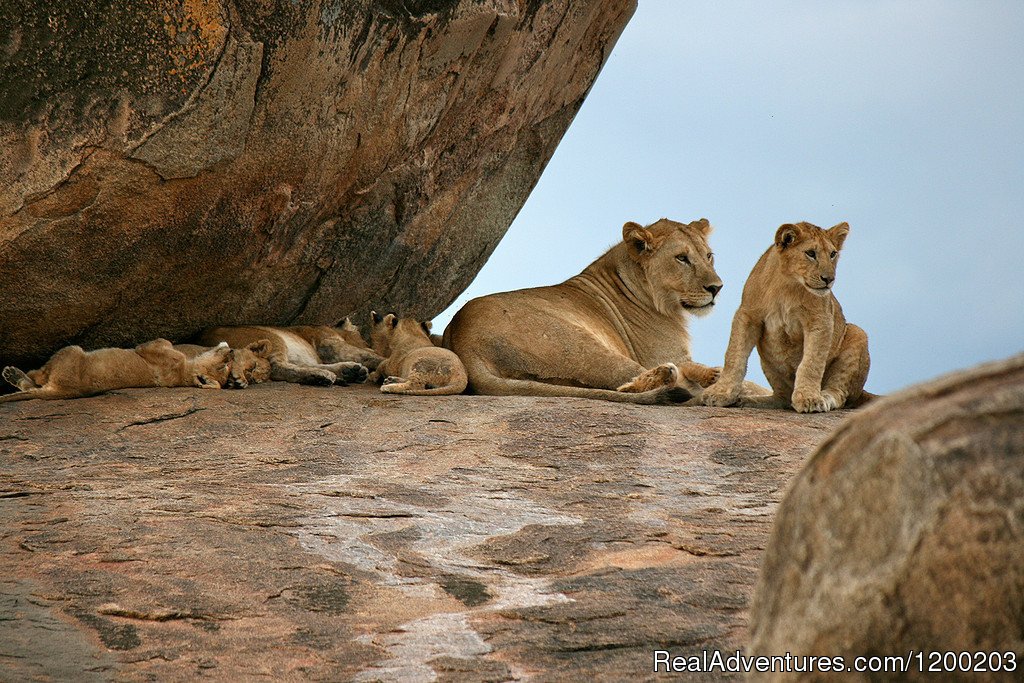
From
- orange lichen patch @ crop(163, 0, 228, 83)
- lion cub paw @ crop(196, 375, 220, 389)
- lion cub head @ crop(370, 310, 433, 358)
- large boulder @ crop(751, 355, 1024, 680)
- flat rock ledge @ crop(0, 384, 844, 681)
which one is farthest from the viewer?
lion cub head @ crop(370, 310, 433, 358)

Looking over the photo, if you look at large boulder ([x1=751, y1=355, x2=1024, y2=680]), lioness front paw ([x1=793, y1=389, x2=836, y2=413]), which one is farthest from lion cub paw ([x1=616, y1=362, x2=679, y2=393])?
large boulder ([x1=751, y1=355, x2=1024, y2=680])

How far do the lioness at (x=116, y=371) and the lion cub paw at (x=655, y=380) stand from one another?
2791 mm

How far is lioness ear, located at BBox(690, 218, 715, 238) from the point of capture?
9.97 m

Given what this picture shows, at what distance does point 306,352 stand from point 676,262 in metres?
3.02

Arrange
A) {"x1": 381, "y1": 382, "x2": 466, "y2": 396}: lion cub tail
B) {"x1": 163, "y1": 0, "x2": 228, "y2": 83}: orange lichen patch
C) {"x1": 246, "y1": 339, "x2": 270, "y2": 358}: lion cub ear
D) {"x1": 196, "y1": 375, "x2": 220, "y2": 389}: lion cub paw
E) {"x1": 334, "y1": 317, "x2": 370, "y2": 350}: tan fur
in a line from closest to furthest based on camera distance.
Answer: {"x1": 163, "y1": 0, "x2": 228, "y2": 83}: orange lichen patch
{"x1": 196, "y1": 375, "x2": 220, "y2": 389}: lion cub paw
{"x1": 381, "y1": 382, "x2": 466, "y2": 396}: lion cub tail
{"x1": 246, "y1": 339, "x2": 270, "y2": 358}: lion cub ear
{"x1": 334, "y1": 317, "x2": 370, "y2": 350}: tan fur

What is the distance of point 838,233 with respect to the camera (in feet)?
26.3

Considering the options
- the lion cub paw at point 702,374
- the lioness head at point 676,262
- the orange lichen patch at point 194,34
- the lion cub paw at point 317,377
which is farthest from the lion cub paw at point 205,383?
the lioness head at point 676,262

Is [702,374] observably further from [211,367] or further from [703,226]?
[211,367]

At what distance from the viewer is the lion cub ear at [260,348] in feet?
28.3

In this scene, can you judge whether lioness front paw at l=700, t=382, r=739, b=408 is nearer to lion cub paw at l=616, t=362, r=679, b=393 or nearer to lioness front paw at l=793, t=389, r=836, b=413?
lion cub paw at l=616, t=362, r=679, b=393

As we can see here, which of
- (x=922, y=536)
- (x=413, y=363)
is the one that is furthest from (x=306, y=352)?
(x=922, y=536)

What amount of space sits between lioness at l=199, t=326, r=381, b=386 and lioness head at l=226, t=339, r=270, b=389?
0.04 m

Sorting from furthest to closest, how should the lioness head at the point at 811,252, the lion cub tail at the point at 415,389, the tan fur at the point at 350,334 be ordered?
the tan fur at the point at 350,334
the lion cub tail at the point at 415,389
the lioness head at the point at 811,252

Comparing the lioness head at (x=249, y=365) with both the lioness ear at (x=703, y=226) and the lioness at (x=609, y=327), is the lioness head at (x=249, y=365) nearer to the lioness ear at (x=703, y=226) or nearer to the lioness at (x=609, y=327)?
the lioness at (x=609, y=327)
